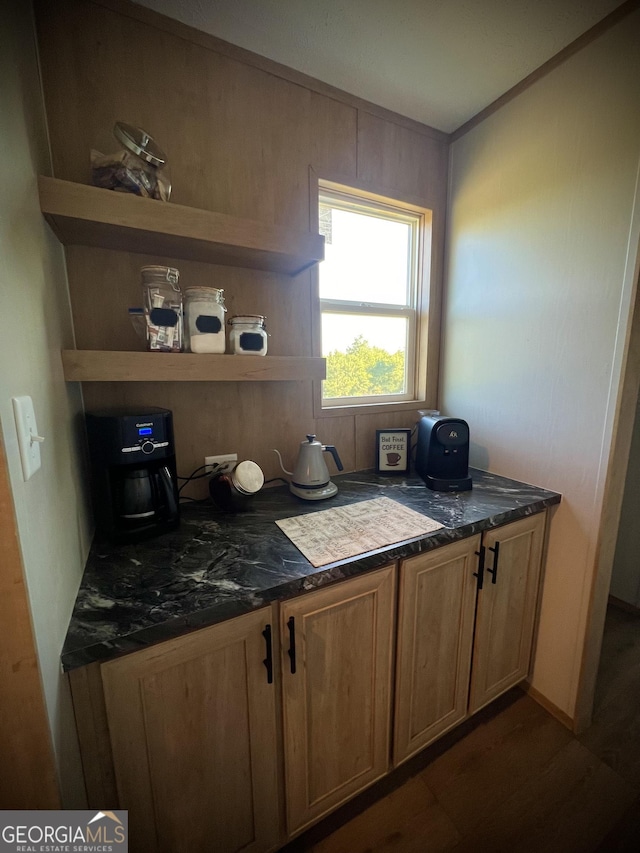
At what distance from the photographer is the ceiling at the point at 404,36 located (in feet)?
3.55

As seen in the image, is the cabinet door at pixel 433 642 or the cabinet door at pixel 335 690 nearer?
the cabinet door at pixel 335 690

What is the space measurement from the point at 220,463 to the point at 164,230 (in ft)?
2.69

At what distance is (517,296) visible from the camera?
146 cm

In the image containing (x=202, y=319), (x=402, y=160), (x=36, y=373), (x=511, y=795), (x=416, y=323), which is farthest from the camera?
(x=416, y=323)

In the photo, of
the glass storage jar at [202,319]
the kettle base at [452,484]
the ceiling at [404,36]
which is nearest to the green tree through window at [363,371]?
the kettle base at [452,484]

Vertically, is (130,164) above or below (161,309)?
above

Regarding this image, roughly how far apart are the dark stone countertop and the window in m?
0.63

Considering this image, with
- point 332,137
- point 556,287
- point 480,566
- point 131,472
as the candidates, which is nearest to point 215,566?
point 131,472

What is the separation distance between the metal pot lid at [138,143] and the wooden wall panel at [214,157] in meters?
0.26

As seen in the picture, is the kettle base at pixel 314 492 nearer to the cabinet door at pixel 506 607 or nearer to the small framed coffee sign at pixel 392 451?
the small framed coffee sign at pixel 392 451

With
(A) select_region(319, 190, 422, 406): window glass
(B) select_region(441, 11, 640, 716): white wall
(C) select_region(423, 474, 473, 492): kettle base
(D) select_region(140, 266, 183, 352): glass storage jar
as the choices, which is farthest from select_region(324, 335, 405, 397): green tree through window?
(D) select_region(140, 266, 183, 352): glass storage jar

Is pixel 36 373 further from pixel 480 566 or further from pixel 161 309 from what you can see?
pixel 480 566

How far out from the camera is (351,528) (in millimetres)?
1135

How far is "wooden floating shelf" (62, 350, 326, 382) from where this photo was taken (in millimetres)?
896
